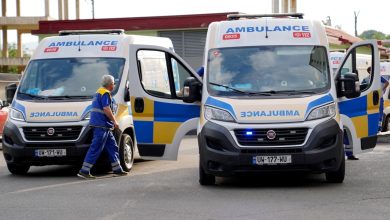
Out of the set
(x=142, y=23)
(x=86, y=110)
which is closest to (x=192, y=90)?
(x=86, y=110)

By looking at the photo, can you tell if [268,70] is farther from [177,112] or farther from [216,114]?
[177,112]

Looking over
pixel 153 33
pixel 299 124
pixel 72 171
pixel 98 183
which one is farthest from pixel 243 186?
pixel 153 33

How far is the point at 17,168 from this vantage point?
44.7 ft

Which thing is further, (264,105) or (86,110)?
(86,110)

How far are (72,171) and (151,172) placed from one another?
5.38ft

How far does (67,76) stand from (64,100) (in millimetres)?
709

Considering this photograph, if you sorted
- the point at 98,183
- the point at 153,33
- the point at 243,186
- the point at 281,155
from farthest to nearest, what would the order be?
the point at 153,33
the point at 98,183
the point at 243,186
the point at 281,155

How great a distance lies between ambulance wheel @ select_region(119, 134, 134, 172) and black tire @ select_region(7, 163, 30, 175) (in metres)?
1.65

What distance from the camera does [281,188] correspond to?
1106 centimetres

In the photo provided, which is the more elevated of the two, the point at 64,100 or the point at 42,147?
the point at 64,100

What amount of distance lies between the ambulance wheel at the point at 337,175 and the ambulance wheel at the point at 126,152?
12.4 ft

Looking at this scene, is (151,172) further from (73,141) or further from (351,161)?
(351,161)

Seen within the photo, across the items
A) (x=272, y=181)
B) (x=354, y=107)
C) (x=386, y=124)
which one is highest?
(x=354, y=107)

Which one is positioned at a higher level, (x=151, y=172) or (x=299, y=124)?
(x=299, y=124)
